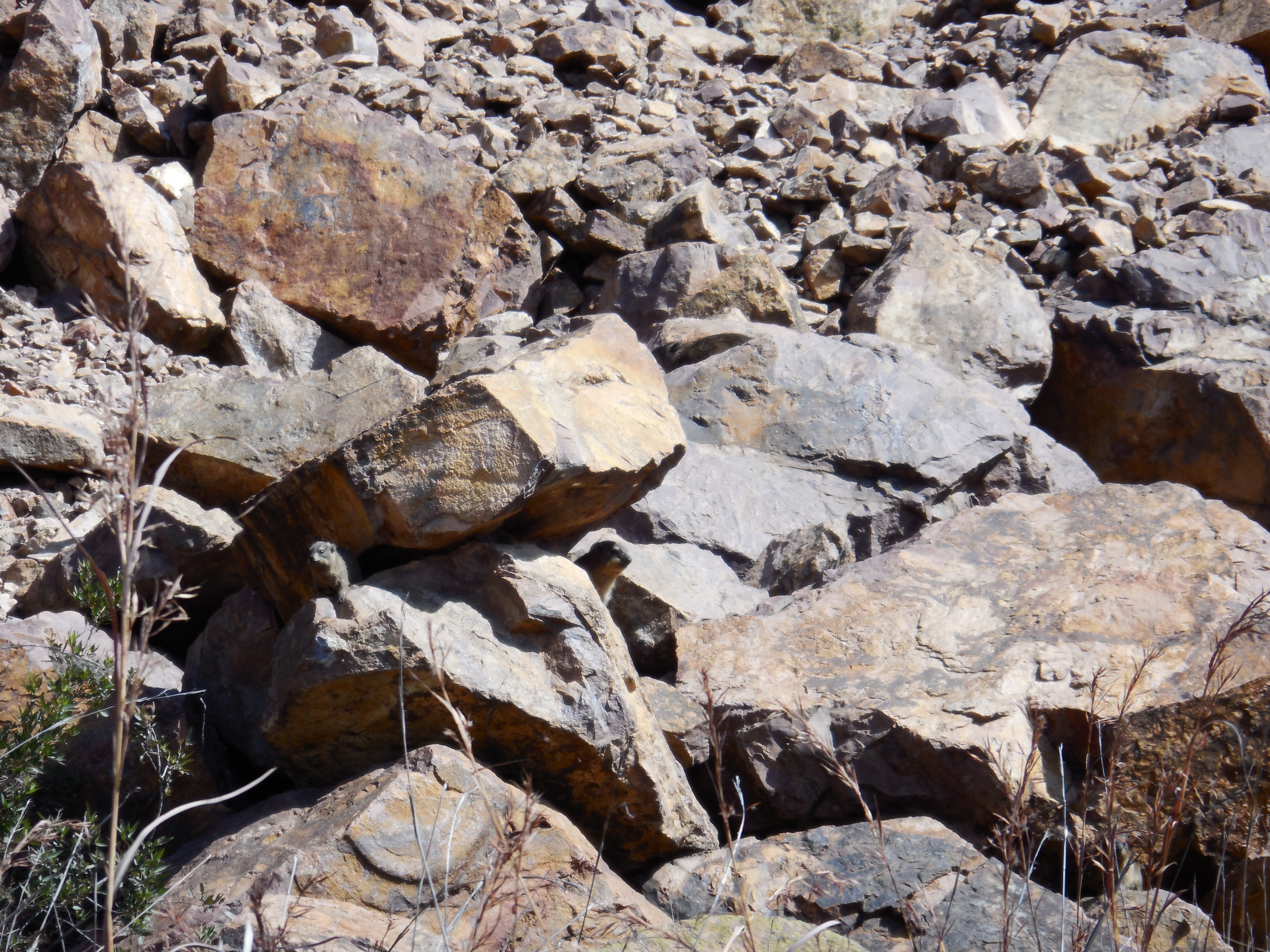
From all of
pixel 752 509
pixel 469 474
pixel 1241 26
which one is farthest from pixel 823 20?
pixel 469 474

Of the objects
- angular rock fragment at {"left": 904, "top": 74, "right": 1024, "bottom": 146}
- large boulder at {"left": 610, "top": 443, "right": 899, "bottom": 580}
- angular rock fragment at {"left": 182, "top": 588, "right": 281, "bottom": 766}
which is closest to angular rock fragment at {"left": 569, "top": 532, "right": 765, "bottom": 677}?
large boulder at {"left": 610, "top": 443, "right": 899, "bottom": 580}

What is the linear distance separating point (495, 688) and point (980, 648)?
5.37 ft

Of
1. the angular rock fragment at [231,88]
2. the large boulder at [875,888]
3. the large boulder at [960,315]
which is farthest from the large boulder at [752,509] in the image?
the angular rock fragment at [231,88]

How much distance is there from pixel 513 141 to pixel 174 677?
4624 millimetres

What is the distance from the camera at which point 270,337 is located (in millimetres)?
5207

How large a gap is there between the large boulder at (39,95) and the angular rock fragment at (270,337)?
138 cm

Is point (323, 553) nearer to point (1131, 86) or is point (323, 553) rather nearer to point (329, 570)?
point (329, 570)

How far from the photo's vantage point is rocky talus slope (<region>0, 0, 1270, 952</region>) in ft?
8.72

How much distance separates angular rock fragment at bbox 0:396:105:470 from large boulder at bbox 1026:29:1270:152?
21.7ft

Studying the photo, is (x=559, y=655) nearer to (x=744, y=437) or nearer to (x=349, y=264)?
(x=744, y=437)

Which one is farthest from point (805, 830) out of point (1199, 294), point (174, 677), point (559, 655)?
point (1199, 294)

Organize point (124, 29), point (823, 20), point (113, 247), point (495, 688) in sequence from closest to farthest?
point (495, 688), point (113, 247), point (124, 29), point (823, 20)

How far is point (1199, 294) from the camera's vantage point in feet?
19.5

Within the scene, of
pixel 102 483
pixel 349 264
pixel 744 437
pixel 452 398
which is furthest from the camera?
pixel 349 264
